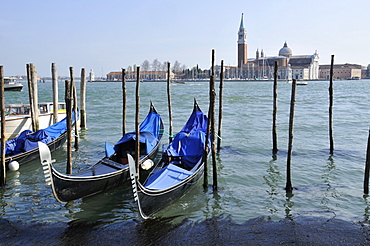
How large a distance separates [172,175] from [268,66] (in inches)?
3386

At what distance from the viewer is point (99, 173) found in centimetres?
585

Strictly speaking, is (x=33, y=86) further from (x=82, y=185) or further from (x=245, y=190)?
(x=245, y=190)

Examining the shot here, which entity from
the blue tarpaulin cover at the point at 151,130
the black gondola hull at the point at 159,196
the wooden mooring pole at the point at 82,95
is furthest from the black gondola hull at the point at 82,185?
the wooden mooring pole at the point at 82,95

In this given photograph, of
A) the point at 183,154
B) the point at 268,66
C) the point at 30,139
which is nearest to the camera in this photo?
the point at 183,154

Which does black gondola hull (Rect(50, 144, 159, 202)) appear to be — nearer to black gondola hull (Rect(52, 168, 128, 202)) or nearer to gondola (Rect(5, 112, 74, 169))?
black gondola hull (Rect(52, 168, 128, 202))

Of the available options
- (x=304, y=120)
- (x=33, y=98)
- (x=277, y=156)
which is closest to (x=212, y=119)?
(x=277, y=156)

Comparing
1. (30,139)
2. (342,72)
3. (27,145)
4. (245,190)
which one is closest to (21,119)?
(30,139)

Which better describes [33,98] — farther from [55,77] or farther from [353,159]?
[353,159]

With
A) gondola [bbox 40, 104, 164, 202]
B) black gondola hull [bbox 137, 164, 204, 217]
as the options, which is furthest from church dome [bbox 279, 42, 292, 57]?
black gondola hull [bbox 137, 164, 204, 217]

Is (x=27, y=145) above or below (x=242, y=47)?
below

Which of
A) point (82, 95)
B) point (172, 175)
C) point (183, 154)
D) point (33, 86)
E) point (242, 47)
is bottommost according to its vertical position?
point (172, 175)

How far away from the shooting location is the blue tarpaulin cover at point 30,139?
7.50 m

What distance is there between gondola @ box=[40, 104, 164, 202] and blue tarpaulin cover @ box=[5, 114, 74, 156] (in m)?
2.06

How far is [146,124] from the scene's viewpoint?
8.98 meters
